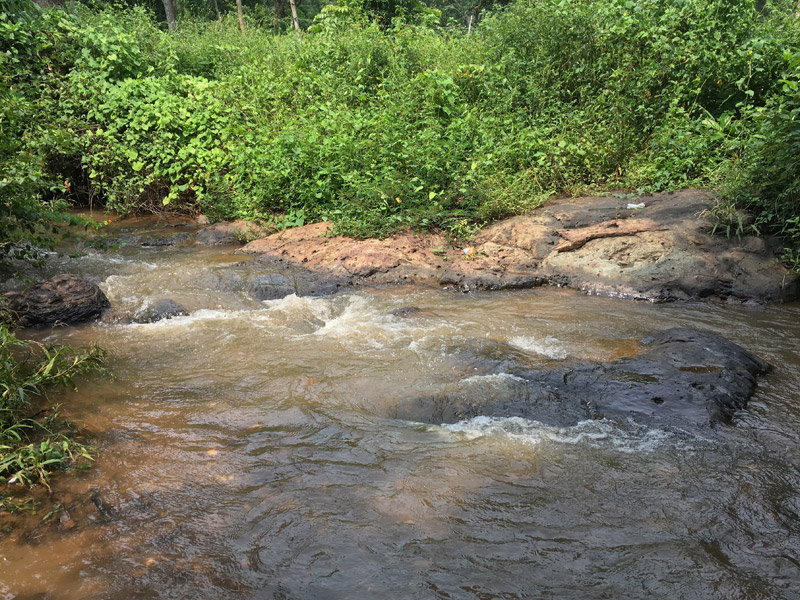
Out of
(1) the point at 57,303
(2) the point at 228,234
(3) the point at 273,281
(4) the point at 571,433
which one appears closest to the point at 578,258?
(3) the point at 273,281

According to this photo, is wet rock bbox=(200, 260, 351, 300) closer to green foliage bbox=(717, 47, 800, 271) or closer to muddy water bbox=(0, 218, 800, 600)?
muddy water bbox=(0, 218, 800, 600)

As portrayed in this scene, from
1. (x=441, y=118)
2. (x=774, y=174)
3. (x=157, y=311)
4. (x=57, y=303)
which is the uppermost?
(x=441, y=118)

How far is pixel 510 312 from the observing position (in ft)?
20.3

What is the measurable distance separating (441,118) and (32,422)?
7102 millimetres

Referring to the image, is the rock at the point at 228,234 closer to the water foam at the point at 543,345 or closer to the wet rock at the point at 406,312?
the wet rock at the point at 406,312

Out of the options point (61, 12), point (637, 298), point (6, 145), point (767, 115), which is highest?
point (61, 12)

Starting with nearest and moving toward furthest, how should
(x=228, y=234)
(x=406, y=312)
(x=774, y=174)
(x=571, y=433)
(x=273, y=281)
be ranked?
(x=571, y=433) → (x=406, y=312) → (x=774, y=174) → (x=273, y=281) → (x=228, y=234)

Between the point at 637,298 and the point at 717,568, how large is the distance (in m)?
4.19

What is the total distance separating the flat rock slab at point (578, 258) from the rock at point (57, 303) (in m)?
1.46

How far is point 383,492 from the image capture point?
11.0ft

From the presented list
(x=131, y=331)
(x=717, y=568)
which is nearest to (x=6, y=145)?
(x=131, y=331)

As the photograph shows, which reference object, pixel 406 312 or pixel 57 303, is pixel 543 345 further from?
pixel 57 303

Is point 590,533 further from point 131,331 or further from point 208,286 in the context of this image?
point 208,286

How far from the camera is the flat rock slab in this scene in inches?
261
